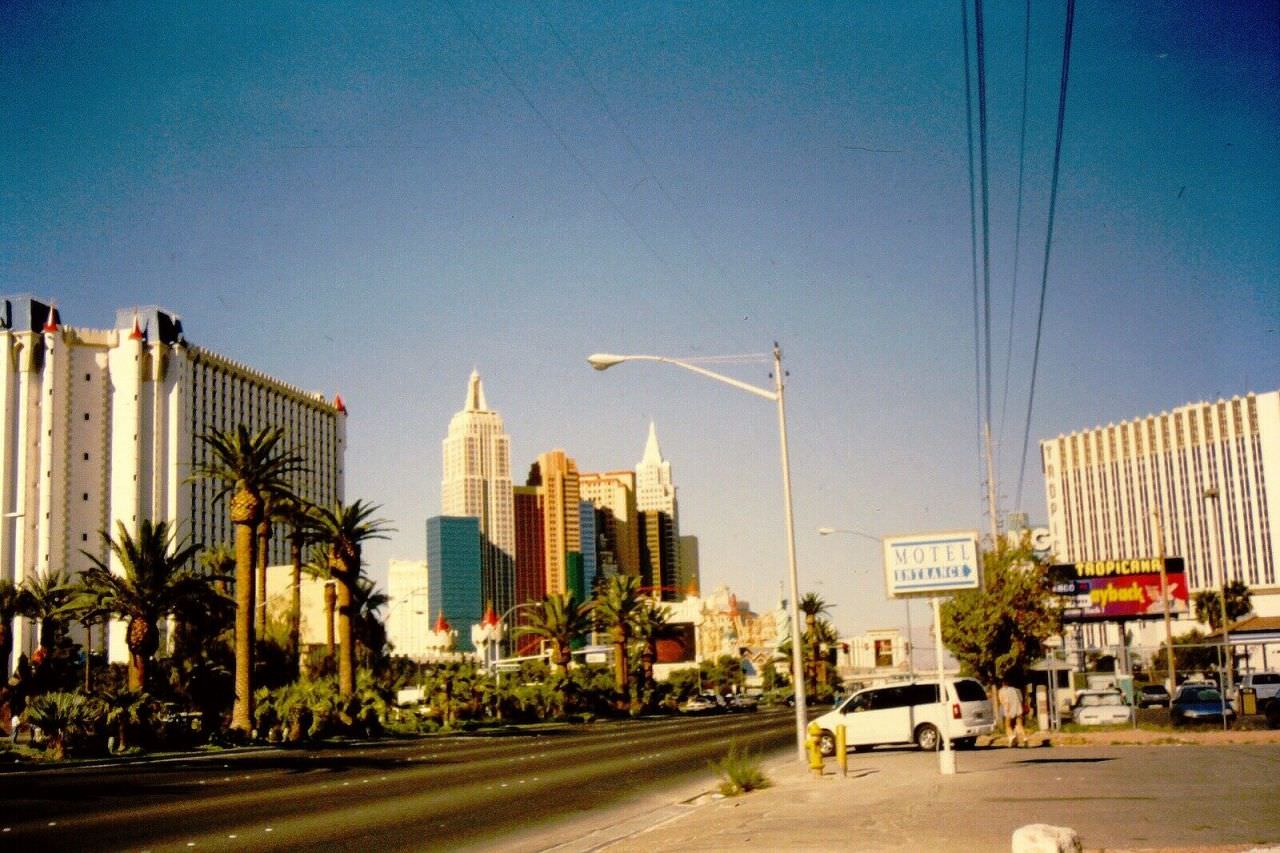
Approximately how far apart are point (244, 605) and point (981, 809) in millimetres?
38237

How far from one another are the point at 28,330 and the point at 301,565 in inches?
3966

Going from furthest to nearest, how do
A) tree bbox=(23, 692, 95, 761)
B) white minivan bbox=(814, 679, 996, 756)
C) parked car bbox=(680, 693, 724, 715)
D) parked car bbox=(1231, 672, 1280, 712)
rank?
1. parked car bbox=(680, 693, 724, 715)
2. parked car bbox=(1231, 672, 1280, 712)
3. tree bbox=(23, 692, 95, 761)
4. white minivan bbox=(814, 679, 996, 756)

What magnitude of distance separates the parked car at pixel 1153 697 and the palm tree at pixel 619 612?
1429 inches

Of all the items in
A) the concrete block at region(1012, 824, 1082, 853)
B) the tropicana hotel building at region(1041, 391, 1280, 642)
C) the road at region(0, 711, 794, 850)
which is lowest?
the road at region(0, 711, 794, 850)

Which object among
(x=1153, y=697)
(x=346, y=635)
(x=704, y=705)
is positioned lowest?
Result: (x=704, y=705)

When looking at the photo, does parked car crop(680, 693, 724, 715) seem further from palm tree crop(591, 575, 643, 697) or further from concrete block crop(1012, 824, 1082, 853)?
concrete block crop(1012, 824, 1082, 853)

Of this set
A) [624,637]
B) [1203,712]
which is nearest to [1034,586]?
[1203,712]

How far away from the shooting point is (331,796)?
23.4 m

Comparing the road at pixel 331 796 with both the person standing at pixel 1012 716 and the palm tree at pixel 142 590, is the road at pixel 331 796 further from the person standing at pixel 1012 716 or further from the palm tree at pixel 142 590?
the palm tree at pixel 142 590

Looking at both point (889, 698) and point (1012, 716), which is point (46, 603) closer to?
point (889, 698)

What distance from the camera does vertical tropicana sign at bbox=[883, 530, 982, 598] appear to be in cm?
2662

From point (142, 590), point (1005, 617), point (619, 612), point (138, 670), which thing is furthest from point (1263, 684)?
point (142, 590)

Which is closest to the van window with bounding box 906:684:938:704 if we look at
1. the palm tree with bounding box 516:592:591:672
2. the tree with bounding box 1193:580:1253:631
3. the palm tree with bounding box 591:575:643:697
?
the palm tree with bounding box 516:592:591:672

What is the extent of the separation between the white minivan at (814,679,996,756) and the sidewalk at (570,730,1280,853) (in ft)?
16.3
